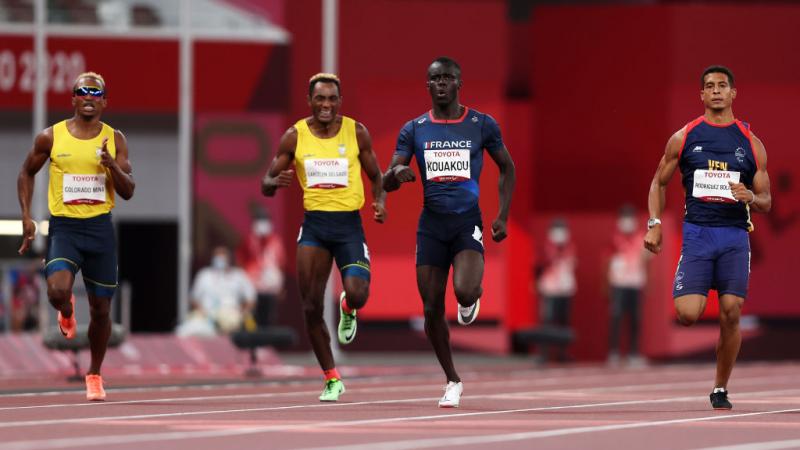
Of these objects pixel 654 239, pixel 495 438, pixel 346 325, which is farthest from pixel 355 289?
pixel 495 438

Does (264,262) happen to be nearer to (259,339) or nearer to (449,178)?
(259,339)

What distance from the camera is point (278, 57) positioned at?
94.4 ft

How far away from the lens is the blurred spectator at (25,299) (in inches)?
939

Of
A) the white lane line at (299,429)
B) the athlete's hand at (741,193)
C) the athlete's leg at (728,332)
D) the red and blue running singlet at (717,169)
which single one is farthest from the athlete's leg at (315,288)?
the athlete's hand at (741,193)

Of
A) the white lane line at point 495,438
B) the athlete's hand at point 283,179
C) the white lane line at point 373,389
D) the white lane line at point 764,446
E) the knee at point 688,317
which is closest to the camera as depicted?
the white lane line at point 495,438

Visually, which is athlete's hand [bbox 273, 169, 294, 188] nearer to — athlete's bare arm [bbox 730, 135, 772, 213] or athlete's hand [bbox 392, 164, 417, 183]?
athlete's hand [bbox 392, 164, 417, 183]

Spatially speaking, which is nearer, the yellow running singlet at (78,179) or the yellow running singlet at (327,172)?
the yellow running singlet at (327,172)

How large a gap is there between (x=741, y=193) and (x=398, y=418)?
2.85 m

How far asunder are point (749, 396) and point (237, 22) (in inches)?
599

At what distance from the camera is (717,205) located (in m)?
12.9

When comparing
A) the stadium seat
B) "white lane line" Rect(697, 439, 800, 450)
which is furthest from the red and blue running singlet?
the stadium seat

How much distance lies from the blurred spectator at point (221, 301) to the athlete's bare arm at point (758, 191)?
13.5 metres

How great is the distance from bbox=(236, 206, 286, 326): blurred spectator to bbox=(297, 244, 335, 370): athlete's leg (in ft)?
42.9

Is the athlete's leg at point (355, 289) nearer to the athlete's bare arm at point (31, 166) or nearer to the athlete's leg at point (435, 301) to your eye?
the athlete's leg at point (435, 301)
